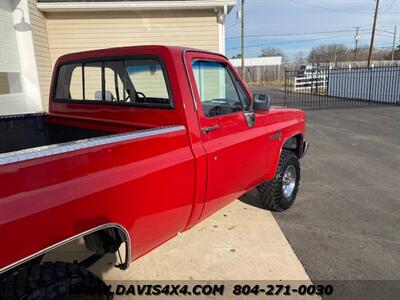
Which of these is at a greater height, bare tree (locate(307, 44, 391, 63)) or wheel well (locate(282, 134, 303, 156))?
bare tree (locate(307, 44, 391, 63))

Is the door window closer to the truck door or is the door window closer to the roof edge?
the truck door

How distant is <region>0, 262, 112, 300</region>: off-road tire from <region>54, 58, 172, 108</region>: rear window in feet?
4.47

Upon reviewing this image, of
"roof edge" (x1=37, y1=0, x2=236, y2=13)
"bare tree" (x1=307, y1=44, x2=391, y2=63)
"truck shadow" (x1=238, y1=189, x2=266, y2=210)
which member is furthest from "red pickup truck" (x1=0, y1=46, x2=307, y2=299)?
"bare tree" (x1=307, y1=44, x2=391, y2=63)

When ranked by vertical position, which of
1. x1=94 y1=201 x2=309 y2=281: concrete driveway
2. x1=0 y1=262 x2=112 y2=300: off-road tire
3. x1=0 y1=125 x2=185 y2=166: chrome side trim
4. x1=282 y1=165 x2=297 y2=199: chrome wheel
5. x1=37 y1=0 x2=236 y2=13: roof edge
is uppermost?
x1=37 y1=0 x2=236 y2=13: roof edge

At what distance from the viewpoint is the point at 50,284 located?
1701mm

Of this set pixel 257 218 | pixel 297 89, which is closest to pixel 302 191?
pixel 257 218

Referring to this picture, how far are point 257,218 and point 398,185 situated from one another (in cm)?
260

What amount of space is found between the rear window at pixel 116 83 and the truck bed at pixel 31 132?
32 centimetres

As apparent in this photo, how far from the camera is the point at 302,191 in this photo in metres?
5.16

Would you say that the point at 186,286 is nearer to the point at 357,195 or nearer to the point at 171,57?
the point at 171,57

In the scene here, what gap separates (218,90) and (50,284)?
2.15 metres

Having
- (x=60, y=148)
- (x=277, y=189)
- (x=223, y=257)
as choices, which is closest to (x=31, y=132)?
(x=60, y=148)

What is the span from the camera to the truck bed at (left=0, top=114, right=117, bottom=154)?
3412mm

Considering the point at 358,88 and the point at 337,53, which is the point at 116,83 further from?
the point at 337,53
